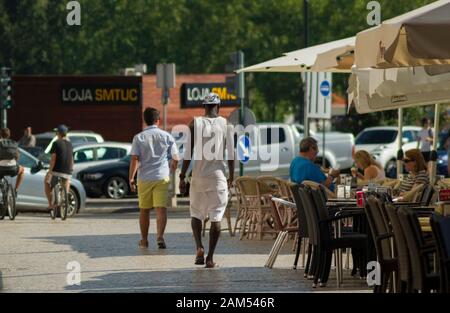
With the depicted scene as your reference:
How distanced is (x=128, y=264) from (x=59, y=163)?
10464 millimetres

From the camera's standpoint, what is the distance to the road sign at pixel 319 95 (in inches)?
1243

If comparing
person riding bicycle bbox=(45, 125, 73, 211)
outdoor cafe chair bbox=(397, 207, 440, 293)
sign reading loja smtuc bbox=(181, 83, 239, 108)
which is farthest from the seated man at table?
sign reading loja smtuc bbox=(181, 83, 239, 108)

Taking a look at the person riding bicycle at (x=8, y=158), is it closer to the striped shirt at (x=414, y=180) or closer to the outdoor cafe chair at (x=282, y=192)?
the outdoor cafe chair at (x=282, y=192)

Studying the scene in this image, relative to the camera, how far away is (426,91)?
19984 millimetres

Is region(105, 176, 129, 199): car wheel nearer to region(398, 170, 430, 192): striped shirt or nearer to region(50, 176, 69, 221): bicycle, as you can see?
region(50, 176, 69, 221): bicycle

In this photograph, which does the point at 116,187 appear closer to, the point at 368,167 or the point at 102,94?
the point at 102,94

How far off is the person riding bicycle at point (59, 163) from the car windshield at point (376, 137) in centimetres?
2196

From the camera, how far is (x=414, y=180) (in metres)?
18.5

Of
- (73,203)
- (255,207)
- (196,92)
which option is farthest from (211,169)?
(196,92)

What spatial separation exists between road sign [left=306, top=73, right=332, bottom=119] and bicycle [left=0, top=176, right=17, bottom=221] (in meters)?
7.01

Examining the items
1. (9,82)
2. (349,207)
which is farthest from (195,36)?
(349,207)

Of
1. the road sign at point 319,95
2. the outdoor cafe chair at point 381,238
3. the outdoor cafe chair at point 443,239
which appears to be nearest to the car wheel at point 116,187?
the road sign at point 319,95

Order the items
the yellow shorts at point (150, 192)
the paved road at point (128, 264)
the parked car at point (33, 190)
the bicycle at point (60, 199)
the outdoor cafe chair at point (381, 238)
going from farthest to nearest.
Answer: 1. the parked car at point (33, 190)
2. the bicycle at point (60, 199)
3. the yellow shorts at point (150, 192)
4. the paved road at point (128, 264)
5. the outdoor cafe chair at point (381, 238)

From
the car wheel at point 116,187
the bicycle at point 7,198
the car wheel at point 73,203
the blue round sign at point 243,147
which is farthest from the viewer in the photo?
the car wheel at point 116,187
